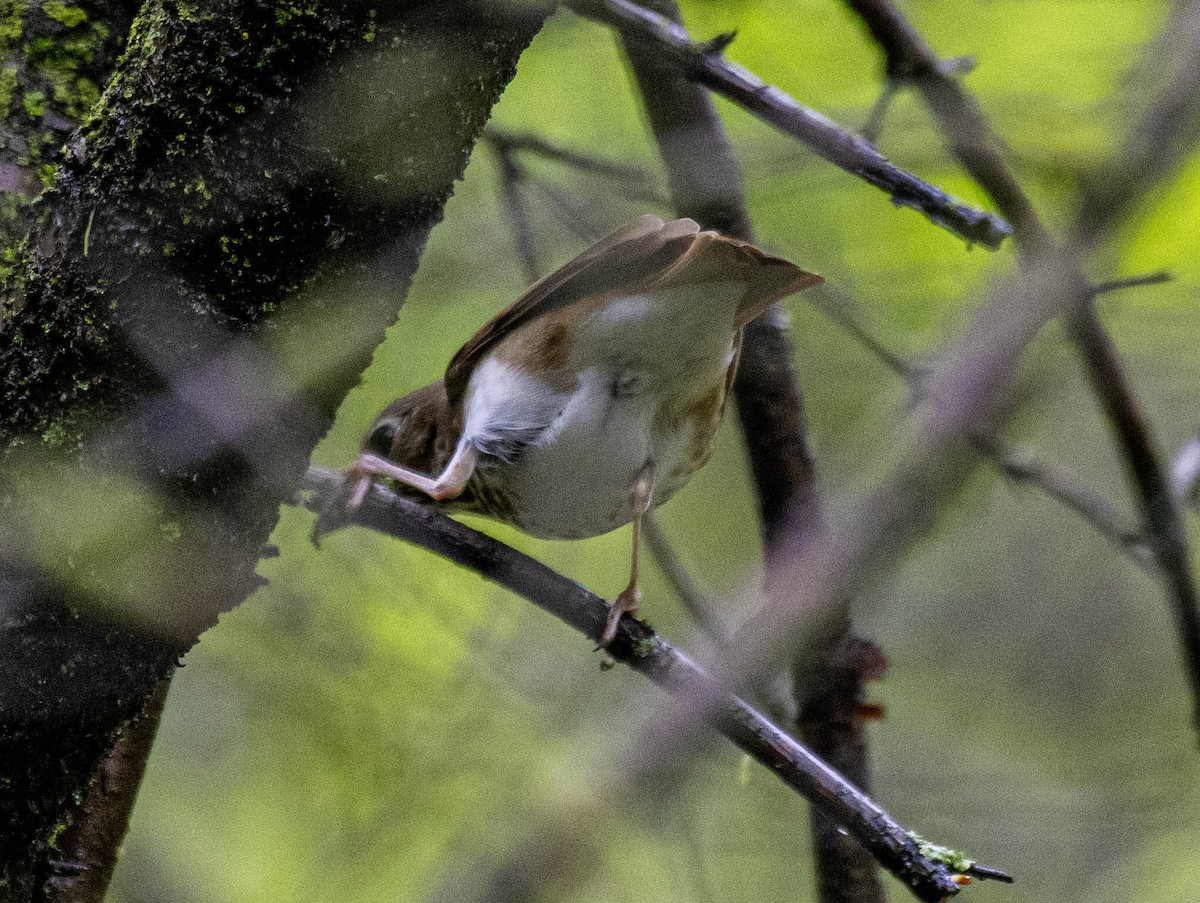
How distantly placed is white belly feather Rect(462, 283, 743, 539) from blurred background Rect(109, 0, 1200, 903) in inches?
23.7

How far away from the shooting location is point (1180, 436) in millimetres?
6910

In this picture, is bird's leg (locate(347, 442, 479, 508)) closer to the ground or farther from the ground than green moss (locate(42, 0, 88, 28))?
closer to the ground

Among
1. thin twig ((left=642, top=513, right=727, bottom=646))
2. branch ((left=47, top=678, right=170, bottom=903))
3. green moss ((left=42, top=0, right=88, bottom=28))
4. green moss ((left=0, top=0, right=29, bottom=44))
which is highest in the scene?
green moss ((left=42, top=0, right=88, bottom=28))

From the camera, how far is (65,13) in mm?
2406

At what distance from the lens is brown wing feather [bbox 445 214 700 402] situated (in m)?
2.57

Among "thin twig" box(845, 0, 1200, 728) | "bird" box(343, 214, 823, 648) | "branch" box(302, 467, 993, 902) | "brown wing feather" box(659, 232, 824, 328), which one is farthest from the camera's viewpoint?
"thin twig" box(845, 0, 1200, 728)

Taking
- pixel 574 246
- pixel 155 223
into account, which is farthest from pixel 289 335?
pixel 574 246

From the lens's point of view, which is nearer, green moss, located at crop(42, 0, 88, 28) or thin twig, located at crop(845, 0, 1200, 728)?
green moss, located at crop(42, 0, 88, 28)

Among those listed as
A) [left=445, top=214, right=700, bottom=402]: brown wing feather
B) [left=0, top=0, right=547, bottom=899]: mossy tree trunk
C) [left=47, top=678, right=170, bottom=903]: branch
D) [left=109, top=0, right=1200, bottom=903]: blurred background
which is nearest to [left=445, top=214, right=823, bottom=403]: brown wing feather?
[left=445, top=214, right=700, bottom=402]: brown wing feather

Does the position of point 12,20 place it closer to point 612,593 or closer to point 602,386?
point 602,386

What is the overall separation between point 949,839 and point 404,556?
8.52 feet

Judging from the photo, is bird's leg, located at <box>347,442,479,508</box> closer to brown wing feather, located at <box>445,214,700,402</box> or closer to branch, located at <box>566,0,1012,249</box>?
brown wing feather, located at <box>445,214,700,402</box>

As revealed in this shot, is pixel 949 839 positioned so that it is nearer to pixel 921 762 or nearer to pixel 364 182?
pixel 921 762

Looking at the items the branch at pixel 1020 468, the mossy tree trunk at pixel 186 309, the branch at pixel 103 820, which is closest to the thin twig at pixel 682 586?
the branch at pixel 1020 468
